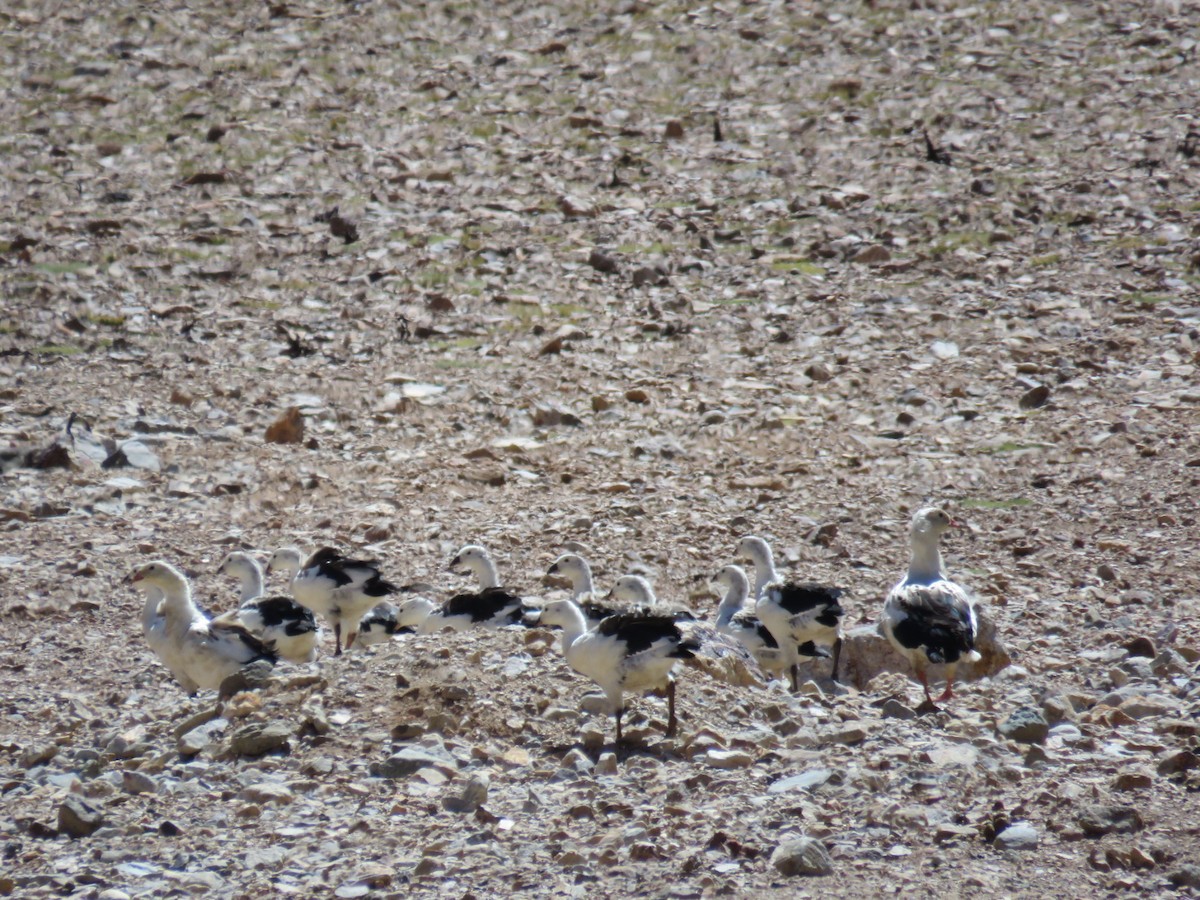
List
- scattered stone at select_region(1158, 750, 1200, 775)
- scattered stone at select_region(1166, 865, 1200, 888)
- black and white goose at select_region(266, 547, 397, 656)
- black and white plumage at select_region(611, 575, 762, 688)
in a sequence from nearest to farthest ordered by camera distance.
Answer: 1. scattered stone at select_region(1166, 865, 1200, 888)
2. scattered stone at select_region(1158, 750, 1200, 775)
3. black and white plumage at select_region(611, 575, 762, 688)
4. black and white goose at select_region(266, 547, 397, 656)

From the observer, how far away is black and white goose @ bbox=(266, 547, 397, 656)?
11281mm

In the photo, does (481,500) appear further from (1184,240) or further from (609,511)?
(1184,240)

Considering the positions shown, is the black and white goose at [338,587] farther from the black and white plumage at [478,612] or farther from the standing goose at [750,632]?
the standing goose at [750,632]

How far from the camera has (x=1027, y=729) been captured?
8188mm

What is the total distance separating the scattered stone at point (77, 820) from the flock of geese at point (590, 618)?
8.98ft

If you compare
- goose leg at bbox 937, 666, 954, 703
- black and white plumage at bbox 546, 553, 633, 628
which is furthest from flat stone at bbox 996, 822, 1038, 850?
black and white plumage at bbox 546, 553, 633, 628

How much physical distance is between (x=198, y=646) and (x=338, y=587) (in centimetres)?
146

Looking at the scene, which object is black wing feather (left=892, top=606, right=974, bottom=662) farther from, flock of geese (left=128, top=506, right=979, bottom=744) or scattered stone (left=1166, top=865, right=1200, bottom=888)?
scattered stone (left=1166, top=865, right=1200, bottom=888)

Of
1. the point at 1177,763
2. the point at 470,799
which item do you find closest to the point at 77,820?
the point at 470,799

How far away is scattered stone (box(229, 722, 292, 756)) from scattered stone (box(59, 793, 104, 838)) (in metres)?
0.94

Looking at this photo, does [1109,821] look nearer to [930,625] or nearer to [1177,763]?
[1177,763]

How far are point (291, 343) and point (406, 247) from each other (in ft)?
9.43

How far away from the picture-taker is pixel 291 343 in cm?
1659

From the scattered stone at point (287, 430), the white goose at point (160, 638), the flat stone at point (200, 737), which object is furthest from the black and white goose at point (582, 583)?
the scattered stone at point (287, 430)
